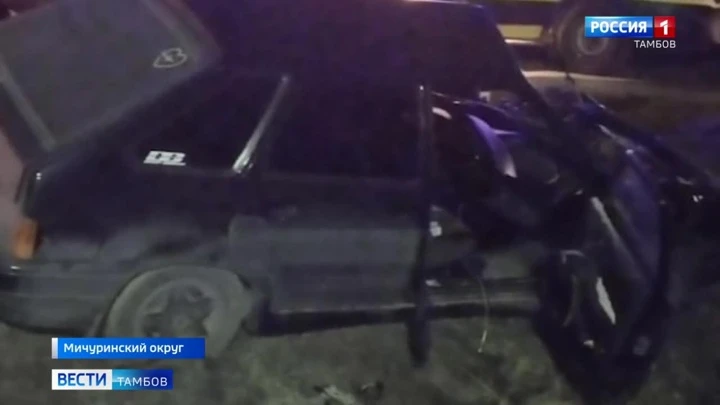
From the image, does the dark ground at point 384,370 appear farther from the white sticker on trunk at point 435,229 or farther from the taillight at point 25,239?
the white sticker on trunk at point 435,229

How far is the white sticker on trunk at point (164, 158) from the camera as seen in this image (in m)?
3.12

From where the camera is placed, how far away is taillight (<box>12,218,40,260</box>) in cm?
309

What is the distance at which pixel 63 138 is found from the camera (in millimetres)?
3043

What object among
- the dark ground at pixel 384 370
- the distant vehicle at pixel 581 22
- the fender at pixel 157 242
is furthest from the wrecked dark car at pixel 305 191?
the distant vehicle at pixel 581 22

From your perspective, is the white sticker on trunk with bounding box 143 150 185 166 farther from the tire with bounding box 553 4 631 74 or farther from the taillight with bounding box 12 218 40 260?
the tire with bounding box 553 4 631 74

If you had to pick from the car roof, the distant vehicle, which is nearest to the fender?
the car roof

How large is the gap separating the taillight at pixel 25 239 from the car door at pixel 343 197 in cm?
79

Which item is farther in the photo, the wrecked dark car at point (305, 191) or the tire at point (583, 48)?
the tire at point (583, 48)

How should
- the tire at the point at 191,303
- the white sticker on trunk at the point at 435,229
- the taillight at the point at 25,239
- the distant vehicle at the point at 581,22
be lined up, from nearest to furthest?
the taillight at the point at 25,239 < the tire at the point at 191,303 < the white sticker on trunk at the point at 435,229 < the distant vehicle at the point at 581,22

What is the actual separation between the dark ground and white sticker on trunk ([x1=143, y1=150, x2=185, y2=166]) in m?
0.51

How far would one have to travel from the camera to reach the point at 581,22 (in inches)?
271

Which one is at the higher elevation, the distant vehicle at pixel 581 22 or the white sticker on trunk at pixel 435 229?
the white sticker on trunk at pixel 435 229

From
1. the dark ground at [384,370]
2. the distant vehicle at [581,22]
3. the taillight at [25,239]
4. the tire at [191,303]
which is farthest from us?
the distant vehicle at [581,22]

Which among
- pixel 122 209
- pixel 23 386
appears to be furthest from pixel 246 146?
pixel 23 386
